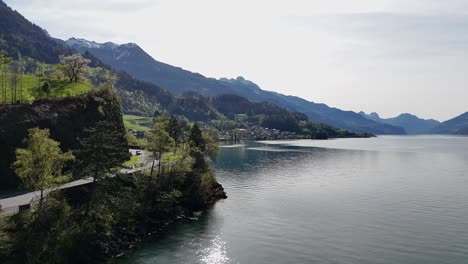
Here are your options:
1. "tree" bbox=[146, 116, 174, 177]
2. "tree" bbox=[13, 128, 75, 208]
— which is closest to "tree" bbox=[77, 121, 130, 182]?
"tree" bbox=[13, 128, 75, 208]

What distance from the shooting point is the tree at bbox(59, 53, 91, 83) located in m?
107

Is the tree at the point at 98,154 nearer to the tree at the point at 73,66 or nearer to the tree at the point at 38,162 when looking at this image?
the tree at the point at 38,162

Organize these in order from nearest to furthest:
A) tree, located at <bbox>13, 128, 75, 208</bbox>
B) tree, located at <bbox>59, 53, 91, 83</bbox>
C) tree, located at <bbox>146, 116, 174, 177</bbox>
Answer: tree, located at <bbox>13, 128, 75, 208</bbox> → tree, located at <bbox>146, 116, 174, 177</bbox> → tree, located at <bbox>59, 53, 91, 83</bbox>

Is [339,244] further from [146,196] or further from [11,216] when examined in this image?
[11,216]

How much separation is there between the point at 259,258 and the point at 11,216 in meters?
35.0

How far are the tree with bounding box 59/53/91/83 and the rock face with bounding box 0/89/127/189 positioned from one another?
17.7 m

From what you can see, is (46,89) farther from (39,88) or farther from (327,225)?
(327,225)

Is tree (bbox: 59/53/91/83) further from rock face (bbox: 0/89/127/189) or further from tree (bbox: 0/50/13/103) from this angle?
tree (bbox: 0/50/13/103)

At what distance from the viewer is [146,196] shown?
74500 mm

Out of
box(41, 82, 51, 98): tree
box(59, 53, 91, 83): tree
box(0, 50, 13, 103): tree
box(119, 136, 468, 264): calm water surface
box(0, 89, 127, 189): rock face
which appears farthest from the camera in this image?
box(59, 53, 91, 83): tree

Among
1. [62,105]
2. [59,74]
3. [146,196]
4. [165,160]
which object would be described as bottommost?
[146,196]

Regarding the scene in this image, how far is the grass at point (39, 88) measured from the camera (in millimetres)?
81938

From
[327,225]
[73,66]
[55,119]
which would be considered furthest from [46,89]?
[327,225]

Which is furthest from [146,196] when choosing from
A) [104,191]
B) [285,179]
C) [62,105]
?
[285,179]
